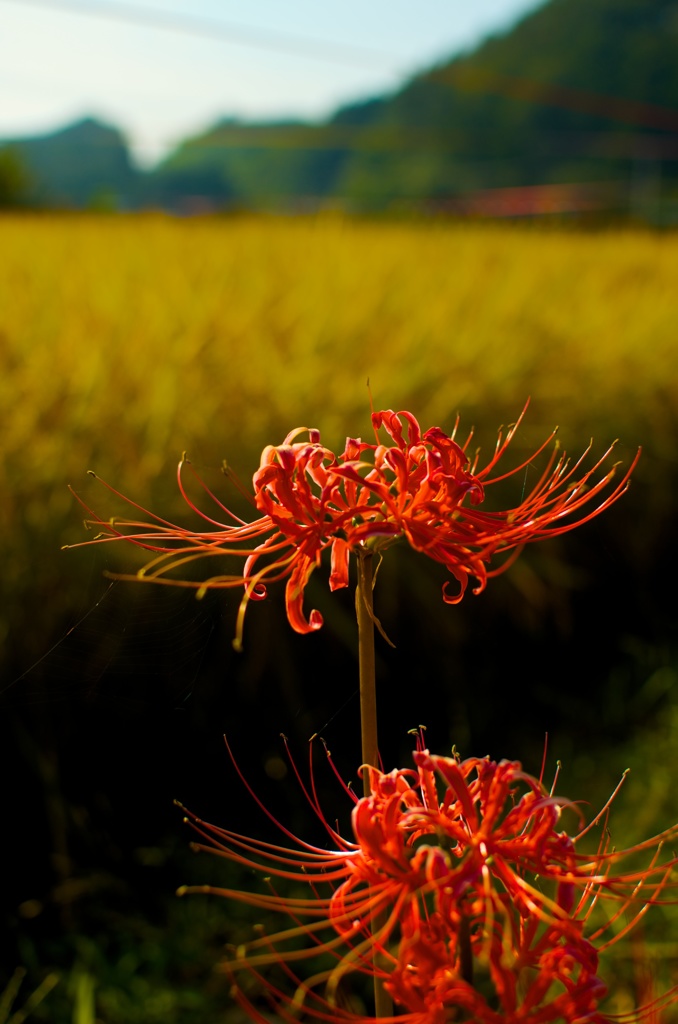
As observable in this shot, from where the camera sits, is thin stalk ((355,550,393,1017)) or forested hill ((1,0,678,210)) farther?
forested hill ((1,0,678,210))

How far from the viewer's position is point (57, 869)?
1.15m

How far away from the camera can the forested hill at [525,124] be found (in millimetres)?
27531

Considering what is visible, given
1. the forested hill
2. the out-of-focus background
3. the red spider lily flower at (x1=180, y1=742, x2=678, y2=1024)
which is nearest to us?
the red spider lily flower at (x1=180, y1=742, x2=678, y2=1024)

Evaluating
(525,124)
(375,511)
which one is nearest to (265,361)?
(375,511)

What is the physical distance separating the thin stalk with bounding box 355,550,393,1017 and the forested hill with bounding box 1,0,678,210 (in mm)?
24738

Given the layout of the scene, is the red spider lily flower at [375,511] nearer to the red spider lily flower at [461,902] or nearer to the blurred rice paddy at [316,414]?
the red spider lily flower at [461,902]

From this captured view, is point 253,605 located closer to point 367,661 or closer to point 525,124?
point 367,661

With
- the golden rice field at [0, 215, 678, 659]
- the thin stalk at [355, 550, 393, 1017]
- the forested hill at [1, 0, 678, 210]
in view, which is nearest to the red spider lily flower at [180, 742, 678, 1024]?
the thin stalk at [355, 550, 393, 1017]

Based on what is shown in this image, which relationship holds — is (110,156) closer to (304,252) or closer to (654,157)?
(654,157)

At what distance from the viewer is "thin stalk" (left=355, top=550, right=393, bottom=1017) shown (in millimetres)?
209

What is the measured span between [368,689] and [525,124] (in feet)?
109

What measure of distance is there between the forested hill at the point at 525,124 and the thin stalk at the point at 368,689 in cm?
2474

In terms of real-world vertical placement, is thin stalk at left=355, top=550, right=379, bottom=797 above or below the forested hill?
below

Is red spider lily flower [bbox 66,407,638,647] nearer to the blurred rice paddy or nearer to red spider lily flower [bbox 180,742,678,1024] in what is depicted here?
red spider lily flower [bbox 180,742,678,1024]
